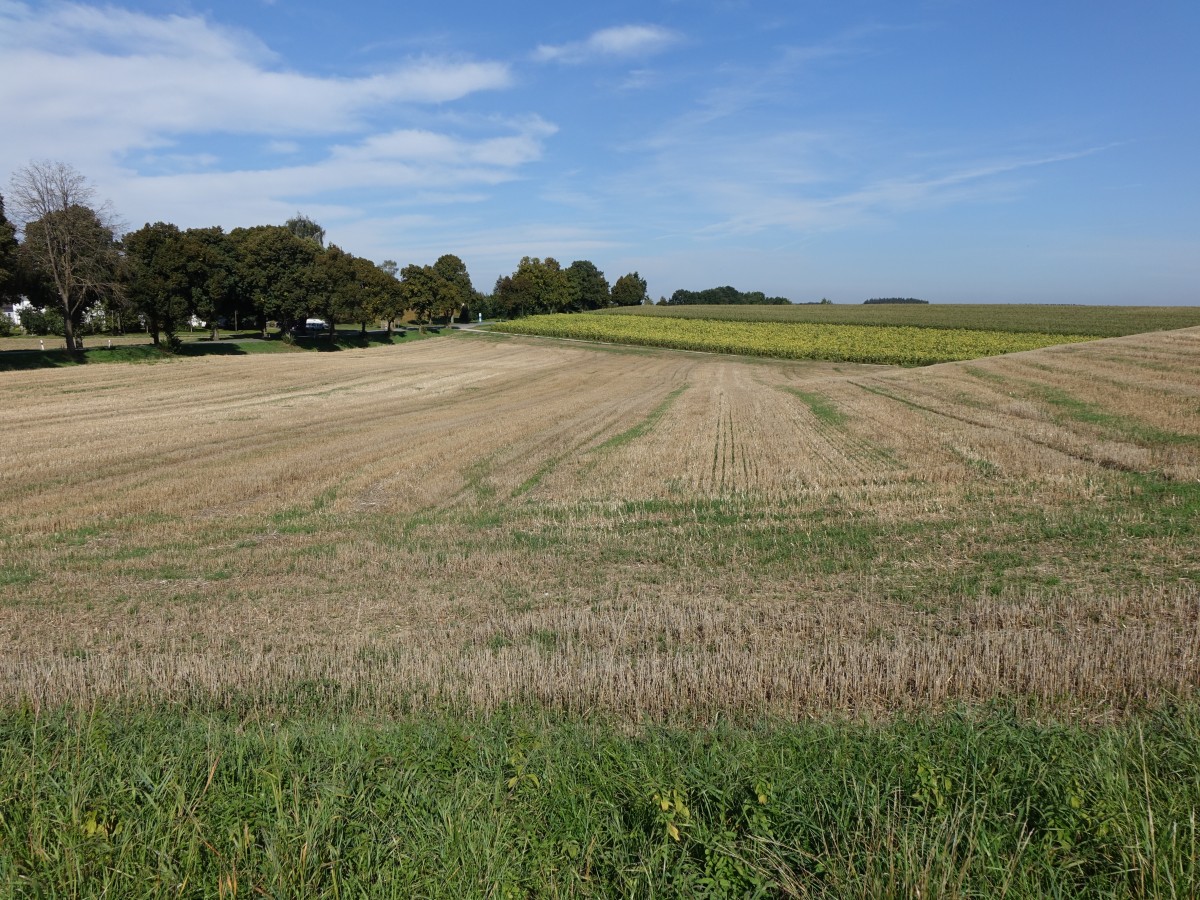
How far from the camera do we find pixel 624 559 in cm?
1280

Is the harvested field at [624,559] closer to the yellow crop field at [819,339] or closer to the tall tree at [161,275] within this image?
the yellow crop field at [819,339]

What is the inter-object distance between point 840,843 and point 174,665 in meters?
6.70

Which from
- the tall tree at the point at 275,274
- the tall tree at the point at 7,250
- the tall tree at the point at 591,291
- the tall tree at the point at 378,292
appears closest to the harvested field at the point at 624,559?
the tall tree at the point at 7,250

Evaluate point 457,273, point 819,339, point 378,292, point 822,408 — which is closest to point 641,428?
point 822,408

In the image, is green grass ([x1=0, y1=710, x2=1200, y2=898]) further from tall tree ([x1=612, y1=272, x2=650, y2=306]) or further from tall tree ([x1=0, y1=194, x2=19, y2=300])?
tall tree ([x1=612, y1=272, x2=650, y2=306])

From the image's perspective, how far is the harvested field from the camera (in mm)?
7562

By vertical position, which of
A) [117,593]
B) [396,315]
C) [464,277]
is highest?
[464,277]

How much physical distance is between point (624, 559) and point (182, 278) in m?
61.9

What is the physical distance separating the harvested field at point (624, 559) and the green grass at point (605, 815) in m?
1.42

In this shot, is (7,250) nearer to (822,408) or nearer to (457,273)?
(822,408)

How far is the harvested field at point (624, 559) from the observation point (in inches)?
298

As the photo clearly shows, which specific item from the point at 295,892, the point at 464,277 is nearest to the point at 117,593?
the point at 295,892

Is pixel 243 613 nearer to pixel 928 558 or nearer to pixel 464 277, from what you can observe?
pixel 928 558

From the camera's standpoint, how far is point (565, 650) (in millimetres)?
8656
